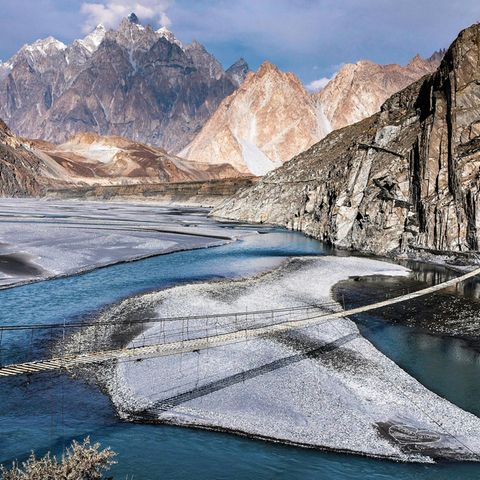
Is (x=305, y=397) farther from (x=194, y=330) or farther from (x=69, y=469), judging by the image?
(x=69, y=469)

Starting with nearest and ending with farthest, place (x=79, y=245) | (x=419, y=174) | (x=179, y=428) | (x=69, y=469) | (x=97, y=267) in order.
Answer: (x=69, y=469) < (x=179, y=428) < (x=97, y=267) < (x=79, y=245) < (x=419, y=174)

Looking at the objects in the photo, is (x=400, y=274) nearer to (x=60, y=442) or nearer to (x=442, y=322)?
(x=442, y=322)

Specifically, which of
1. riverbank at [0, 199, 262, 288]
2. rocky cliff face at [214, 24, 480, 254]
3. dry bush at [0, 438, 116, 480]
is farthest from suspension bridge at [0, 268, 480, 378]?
rocky cliff face at [214, 24, 480, 254]

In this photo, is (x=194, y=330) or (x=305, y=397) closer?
(x=305, y=397)

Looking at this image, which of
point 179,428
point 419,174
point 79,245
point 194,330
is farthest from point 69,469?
point 419,174

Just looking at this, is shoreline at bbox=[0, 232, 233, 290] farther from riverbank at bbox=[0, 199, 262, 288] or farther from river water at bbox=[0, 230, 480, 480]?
river water at bbox=[0, 230, 480, 480]

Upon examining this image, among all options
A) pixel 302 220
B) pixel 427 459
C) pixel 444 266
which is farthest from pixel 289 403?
pixel 302 220

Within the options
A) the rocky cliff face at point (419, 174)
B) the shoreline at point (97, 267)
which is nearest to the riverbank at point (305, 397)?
the shoreline at point (97, 267)
